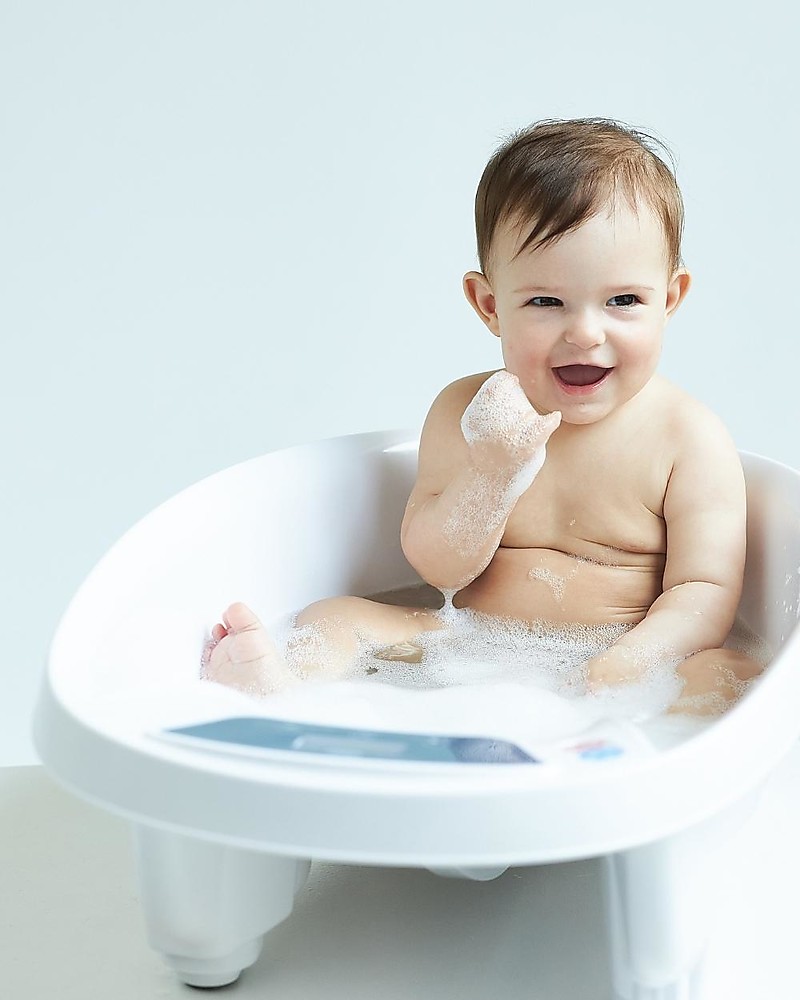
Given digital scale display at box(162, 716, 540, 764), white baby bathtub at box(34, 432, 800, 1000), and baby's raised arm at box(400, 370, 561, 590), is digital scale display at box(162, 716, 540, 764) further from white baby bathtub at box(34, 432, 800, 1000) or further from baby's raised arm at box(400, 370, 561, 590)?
baby's raised arm at box(400, 370, 561, 590)

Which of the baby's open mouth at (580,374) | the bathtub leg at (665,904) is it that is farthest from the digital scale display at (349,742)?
the baby's open mouth at (580,374)

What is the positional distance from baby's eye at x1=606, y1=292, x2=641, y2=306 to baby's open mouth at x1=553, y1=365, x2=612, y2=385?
66mm

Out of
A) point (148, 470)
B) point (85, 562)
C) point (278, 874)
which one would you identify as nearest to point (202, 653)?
point (278, 874)

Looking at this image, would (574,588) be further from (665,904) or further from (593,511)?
(665,904)

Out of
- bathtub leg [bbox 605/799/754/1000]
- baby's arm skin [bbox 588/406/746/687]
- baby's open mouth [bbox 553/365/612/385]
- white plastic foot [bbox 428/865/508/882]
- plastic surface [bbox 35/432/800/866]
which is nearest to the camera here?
plastic surface [bbox 35/432/800/866]

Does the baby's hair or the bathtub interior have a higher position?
the baby's hair

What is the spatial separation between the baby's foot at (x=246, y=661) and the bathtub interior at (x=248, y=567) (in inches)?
1.2

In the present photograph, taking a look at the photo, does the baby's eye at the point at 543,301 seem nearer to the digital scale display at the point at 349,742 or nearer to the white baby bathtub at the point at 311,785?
the white baby bathtub at the point at 311,785

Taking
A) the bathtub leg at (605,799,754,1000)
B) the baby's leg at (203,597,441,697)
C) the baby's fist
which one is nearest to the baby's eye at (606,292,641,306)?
the baby's fist

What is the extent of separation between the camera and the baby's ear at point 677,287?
135cm

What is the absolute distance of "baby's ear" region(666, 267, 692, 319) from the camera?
1354mm

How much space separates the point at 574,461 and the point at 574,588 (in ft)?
0.41

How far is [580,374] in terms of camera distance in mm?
1352

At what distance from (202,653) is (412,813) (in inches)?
19.6
